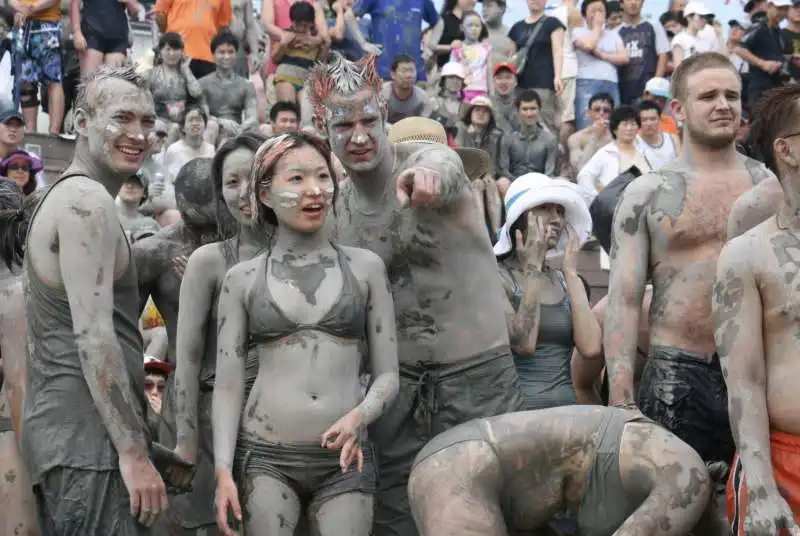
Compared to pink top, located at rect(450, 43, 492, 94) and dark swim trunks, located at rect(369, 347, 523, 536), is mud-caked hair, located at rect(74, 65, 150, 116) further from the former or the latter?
pink top, located at rect(450, 43, 492, 94)

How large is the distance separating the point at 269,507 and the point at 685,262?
212 centimetres

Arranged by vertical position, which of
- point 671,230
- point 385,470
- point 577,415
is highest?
point 671,230

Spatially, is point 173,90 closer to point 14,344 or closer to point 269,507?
point 14,344

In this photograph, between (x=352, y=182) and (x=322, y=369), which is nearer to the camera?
(x=322, y=369)

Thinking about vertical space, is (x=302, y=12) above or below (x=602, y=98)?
above

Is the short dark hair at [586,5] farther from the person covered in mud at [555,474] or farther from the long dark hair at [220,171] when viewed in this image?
the person covered in mud at [555,474]

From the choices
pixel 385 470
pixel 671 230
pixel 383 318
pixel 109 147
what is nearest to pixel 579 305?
pixel 671 230

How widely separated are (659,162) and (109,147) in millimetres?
7199

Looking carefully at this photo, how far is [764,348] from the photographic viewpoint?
16.2 ft

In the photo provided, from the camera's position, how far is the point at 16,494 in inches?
204

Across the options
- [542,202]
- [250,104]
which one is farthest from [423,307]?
[250,104]

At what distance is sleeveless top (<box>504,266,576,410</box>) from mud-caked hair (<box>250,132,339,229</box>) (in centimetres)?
165

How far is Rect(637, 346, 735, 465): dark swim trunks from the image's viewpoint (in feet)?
19.5

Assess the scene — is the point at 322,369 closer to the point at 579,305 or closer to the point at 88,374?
the point at 88,374
